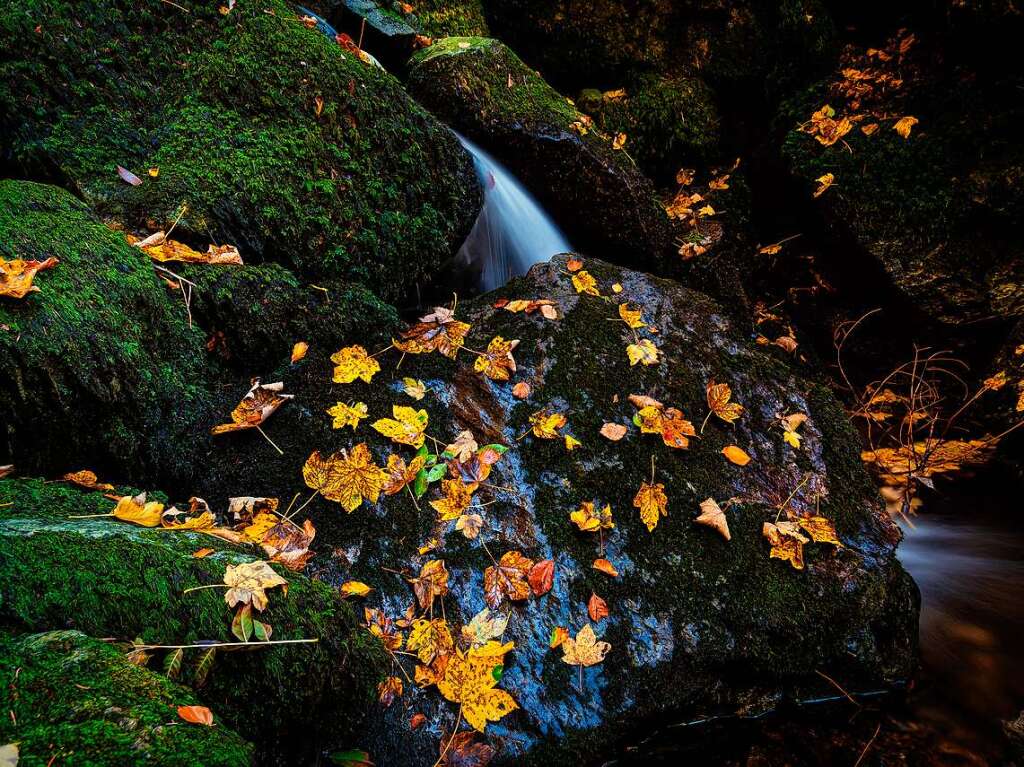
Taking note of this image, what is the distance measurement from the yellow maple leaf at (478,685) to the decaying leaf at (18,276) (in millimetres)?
2113

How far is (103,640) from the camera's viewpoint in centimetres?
121

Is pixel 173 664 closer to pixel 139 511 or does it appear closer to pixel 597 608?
pixel 139 511

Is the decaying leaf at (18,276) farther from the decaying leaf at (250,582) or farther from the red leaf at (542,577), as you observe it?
the red leaf at (542,577)

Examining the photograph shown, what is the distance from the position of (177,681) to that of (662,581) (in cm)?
190

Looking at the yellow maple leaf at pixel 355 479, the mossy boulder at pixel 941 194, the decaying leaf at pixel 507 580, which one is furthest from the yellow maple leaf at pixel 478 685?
the mossy boulder at pixel 941 194

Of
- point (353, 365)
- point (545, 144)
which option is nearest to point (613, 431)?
point (353, 365)

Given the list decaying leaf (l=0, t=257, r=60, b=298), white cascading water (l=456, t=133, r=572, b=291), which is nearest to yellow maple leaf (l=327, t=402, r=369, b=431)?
decaying leaf (l=0, t=257, r=60, b=298)

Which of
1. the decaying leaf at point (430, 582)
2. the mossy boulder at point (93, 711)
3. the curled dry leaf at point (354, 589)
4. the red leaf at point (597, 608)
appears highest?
the mossy boulder at point (93, 711)

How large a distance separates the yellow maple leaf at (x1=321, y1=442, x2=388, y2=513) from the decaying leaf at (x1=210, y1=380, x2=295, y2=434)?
0.43m

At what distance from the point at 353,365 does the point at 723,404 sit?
2112 mm

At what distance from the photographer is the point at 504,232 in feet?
15.1

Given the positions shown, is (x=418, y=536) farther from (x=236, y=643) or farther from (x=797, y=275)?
(x=797, y=275)

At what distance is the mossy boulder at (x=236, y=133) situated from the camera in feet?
8.92

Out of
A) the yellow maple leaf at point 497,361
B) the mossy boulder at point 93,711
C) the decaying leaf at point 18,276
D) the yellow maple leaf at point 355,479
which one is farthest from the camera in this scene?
the yellow maple leaf at point 497,361
